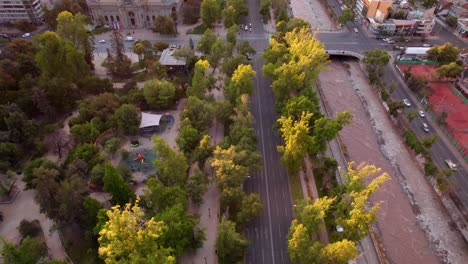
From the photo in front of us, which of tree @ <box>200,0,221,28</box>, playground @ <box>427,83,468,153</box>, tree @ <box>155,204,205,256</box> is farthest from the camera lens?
tree @ <box>200,0,221,28</box>

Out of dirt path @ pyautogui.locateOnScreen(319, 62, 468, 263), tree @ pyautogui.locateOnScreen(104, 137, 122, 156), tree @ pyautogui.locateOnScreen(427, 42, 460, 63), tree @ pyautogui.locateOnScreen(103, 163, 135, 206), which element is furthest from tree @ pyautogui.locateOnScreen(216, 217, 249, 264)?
tree @ pyautogui.locateOnScreen(427, 42, 460, 63)

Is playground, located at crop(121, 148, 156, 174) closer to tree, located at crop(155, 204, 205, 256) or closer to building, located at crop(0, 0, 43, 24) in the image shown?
tree, located at crop(155, 204, 205, 256)

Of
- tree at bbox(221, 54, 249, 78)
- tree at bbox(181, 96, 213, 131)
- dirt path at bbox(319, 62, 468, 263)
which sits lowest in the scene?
dirt path at bbox(319, 62, 468, 263)

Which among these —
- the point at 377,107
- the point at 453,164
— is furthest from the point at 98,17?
the point at 453,164

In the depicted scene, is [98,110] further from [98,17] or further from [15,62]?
[98,17]

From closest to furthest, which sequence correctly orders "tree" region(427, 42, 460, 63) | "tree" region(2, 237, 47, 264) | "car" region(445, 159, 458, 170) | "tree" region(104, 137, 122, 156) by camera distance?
"tree" region(2, 237, 47, 264)
"tree" region(104, 137, 122, 156)
"car" region(445, 159, 458, 170)
"tree" region(427, 42, 460, 63)

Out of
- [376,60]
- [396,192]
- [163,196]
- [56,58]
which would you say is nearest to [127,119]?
[56,58]
